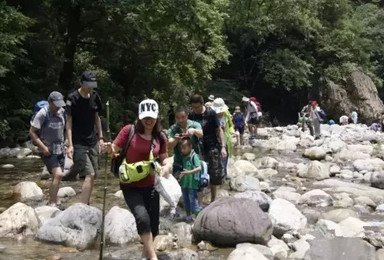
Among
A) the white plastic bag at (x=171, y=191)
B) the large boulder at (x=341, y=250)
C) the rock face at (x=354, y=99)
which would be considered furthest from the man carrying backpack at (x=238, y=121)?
the rock face at (x=354, y=99)

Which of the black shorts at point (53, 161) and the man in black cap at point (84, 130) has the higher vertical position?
the man in black cap at point (84, 130)

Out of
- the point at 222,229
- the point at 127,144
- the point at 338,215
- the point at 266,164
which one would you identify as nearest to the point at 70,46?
the point at 266,164

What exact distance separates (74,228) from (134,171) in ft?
5.02

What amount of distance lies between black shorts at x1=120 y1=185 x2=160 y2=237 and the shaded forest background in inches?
369

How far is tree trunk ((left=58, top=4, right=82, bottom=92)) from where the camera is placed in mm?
18078

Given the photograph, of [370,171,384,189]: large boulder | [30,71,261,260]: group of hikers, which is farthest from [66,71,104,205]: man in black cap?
[370,171,384,189]: large boulder

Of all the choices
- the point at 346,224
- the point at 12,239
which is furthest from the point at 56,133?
the point at 346,224

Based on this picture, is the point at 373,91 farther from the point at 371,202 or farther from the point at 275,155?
the point at 371,202

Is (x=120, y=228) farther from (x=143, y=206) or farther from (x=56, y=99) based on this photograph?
(x=56, y=99)

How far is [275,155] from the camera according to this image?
14.9 metres

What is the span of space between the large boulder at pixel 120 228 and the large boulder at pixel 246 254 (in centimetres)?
120

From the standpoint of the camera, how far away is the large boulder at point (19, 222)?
17.6 feet

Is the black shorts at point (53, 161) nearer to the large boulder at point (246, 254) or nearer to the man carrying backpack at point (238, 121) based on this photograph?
the large boulder at point (246, 254)

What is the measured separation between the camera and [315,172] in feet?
34.7
